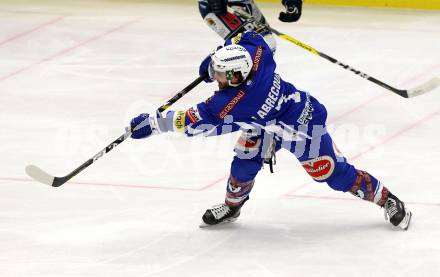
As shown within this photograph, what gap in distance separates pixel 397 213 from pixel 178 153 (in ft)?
6.19

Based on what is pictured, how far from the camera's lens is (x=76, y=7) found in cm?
1124

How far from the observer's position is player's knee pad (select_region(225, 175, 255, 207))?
20.1 ft

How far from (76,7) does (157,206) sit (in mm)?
5034

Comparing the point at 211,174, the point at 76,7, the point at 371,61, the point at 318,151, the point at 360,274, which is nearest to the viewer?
the point at 360,274

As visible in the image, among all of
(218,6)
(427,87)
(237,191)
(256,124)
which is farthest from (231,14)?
(256,124)

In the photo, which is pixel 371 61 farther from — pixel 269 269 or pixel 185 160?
pixel 269 269

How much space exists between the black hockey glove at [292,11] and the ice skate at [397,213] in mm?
2062

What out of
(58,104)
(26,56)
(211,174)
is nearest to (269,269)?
(211,174)

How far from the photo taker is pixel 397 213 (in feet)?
19.7

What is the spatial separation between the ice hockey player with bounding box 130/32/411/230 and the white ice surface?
0.18 m

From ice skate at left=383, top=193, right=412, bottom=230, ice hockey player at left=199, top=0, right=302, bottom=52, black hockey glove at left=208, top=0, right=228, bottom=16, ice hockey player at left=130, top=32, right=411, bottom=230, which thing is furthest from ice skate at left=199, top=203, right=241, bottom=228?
black hockey glove at left=208, top=0, right=228, bottom=16

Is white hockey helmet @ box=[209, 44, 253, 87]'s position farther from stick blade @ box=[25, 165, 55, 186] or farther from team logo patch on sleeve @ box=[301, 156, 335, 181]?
stick blade @ box=[25, 165, 55, 186]

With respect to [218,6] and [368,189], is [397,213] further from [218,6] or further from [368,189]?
[218,6]

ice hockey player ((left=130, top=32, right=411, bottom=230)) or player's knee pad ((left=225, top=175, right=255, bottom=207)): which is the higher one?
ice hockey player ((left=130, top=32, right=411, bottom=230))
